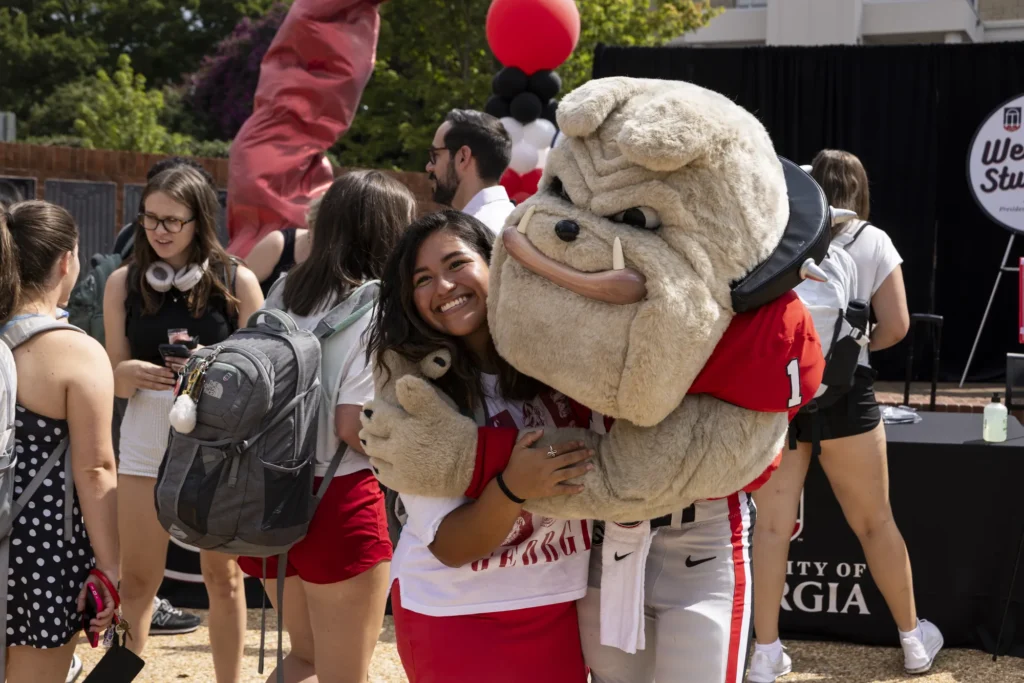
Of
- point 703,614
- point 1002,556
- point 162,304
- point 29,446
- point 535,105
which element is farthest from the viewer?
point 535,105

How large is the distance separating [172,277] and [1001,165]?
9044 mm

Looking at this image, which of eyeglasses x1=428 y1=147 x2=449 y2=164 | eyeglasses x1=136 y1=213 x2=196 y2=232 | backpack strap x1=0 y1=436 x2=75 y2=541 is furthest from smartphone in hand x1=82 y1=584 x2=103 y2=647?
eyeglasses x1=428 y1=147 x2=449 y2=164

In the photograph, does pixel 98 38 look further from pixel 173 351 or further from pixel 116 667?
pixel 116 667

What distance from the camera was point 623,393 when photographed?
6.17ft

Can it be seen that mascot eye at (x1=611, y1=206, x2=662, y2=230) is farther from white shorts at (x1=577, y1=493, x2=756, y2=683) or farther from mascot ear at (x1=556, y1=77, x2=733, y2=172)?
white shorts at (x1=577, y1=493, x2=756, y2=683)

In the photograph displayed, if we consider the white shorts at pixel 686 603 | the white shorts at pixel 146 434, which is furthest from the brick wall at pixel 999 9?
the white shorts at pixel 686 603

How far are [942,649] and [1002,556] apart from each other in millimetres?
435

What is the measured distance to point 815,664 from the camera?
170 inches

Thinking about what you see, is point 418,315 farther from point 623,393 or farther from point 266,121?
point 266,121

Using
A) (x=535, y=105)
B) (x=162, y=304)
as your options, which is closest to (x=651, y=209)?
(x=162, y=304)

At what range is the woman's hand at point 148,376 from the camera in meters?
3.54

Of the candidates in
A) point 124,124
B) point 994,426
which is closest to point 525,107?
point 994,426

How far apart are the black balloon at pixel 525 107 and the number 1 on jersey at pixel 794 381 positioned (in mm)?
5234

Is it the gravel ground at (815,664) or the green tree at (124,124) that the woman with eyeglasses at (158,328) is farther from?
the green tree at (124,124)
